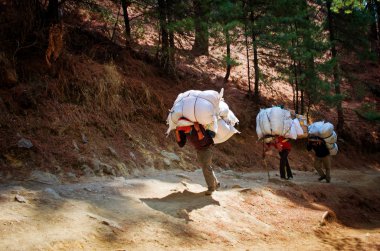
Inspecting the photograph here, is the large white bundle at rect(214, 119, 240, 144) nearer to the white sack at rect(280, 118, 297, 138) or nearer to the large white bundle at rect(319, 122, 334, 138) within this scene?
the white sack at rect(280, 118, 297, 138)

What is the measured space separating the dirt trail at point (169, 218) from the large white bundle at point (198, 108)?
5.24 feet

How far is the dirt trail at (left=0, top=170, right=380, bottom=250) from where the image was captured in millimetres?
5270

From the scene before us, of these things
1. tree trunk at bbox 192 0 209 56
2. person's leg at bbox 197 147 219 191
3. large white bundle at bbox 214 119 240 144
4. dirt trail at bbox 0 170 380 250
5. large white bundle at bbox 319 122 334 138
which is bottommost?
dirt trail at bbox 0 170 380 250

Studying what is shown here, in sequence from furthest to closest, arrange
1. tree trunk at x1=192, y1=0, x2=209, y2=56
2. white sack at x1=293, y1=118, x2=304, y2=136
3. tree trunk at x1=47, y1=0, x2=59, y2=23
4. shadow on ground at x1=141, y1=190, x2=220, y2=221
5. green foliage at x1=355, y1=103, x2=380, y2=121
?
1. green foliage at x1=355, y1=103, x2=380, y2=121
2. tree trunk at x1=192, y1=0, x2=209, y2=56
3. tree trunk at x1=47, y1=0, x2=59, y2=23
4. white sack at x1=293, y1=118, x2=304, y2=136
5. shadow on ground at x1=141, y1=190, x2=220, y2=221

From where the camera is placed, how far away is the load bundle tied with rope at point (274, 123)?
11.5 m

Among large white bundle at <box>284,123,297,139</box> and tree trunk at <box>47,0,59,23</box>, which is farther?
tree trunk at <box>47,0,59,23</box>

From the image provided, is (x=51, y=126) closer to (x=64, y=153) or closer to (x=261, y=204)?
(x=64, y=153)

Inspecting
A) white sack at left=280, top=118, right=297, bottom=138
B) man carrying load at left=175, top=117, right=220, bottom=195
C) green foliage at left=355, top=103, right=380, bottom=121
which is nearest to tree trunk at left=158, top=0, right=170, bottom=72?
white sack at left=280, top=118, right=297, bottom=138

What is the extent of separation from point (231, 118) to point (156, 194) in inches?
93.1

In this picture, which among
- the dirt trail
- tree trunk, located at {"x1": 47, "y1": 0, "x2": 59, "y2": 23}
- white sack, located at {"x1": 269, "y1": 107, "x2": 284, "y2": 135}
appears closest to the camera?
the dirt trail

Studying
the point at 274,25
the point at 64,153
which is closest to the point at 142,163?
the point at 64,153

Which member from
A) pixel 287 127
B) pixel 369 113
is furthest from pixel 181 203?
pixel 369 113

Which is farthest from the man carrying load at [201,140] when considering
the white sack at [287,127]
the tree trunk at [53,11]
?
the tree trunk at [53,11]

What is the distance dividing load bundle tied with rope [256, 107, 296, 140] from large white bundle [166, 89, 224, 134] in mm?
3960
